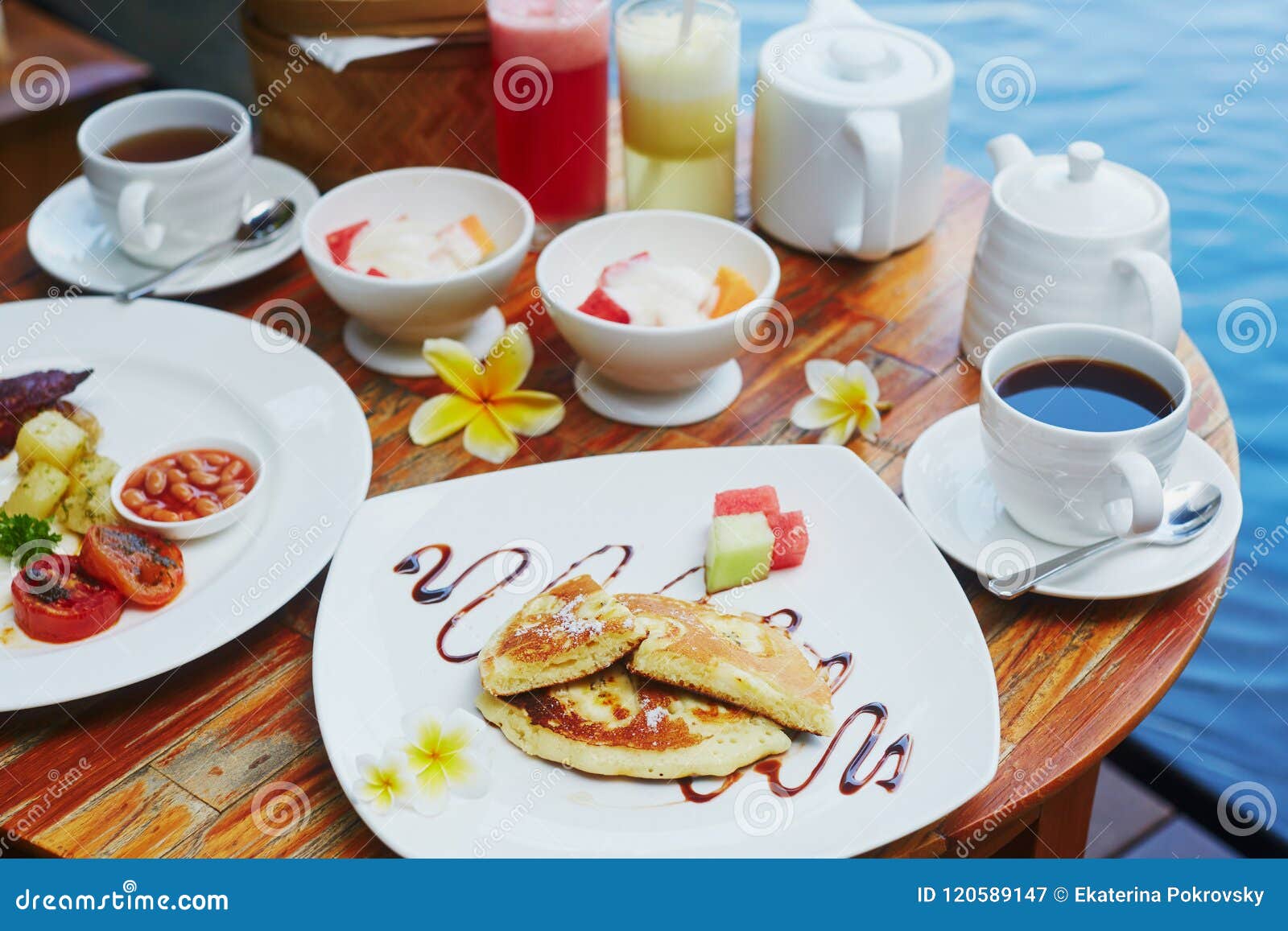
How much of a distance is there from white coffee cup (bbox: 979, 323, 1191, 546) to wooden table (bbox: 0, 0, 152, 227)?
2.61 metres

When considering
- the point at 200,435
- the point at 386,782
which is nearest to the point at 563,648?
the point at 386,782

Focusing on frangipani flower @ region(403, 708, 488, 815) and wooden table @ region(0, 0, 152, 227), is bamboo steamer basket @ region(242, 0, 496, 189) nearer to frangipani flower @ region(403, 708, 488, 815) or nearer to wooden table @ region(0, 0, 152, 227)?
frangipani flower @ region(403, 708, 488, 815)

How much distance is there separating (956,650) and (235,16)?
274 centimetres

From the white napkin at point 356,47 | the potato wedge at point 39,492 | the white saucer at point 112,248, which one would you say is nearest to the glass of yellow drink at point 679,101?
the white napkin at point 356,47

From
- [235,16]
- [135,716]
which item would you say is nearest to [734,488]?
[135,716]

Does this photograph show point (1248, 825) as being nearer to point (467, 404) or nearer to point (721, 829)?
point (721, 829)

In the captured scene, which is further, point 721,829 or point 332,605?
point 332,605

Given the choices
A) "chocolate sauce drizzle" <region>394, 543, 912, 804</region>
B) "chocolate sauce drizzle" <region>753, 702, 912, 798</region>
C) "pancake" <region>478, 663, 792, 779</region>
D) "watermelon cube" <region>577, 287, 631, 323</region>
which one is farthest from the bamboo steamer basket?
"chocolate sauce drizzle" <region>753, 702, 912, 798</region>

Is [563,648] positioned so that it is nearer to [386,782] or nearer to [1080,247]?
[386,782]

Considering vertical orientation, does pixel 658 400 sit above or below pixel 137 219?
below

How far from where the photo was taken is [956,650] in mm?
1214

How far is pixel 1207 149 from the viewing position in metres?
2.85

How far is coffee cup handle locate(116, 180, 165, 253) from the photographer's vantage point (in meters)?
1.76

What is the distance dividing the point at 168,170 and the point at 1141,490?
142 centimetres
